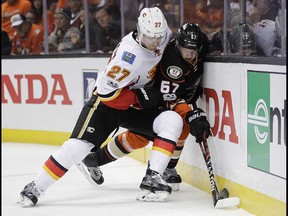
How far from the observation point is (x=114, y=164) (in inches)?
207

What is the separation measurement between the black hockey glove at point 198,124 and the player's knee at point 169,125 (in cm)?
6

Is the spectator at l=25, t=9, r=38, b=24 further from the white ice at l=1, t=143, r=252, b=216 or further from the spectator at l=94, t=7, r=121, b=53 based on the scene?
the white ice at l=1, t=143, r=252, b=216

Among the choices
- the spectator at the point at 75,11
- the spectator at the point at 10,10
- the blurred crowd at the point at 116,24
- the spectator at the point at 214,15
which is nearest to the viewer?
the blurred crowd at the point at 116,24

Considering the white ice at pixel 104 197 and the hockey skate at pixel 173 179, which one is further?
the hockey skate at pixel 173 179

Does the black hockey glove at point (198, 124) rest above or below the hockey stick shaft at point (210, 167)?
above

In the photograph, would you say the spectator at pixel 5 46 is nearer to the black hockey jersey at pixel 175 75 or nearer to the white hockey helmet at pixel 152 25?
the black hockey jersey at pixel 175 75

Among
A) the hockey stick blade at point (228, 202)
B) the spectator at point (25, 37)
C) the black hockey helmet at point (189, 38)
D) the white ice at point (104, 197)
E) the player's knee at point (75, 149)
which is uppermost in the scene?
the black hockey helmet at point (189, 38)

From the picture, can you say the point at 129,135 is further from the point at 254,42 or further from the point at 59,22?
the point at 59,22

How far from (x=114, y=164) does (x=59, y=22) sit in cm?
151

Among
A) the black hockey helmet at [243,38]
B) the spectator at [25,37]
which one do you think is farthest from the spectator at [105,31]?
the black hockey helmet at [243,38]

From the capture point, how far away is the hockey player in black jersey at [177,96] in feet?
13.0

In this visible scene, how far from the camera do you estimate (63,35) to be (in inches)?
244

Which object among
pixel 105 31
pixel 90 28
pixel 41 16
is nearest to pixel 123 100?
pixel 105 31

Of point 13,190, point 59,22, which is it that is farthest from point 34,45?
point 13,190
